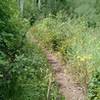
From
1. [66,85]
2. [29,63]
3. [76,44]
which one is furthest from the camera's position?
[76,44]

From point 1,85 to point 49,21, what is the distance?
8.13m

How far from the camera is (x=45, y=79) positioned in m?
6.54

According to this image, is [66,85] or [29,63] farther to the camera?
[66,85]

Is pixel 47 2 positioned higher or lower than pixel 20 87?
higher

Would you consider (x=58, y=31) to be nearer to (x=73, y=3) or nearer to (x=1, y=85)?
(x=1, y=85)

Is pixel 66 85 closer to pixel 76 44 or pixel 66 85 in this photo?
pixel 66 85

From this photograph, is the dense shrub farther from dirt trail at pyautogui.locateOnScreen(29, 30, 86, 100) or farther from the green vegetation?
dirt trail at pyautogui.locateOnScreen(29, 30, 86, 100)

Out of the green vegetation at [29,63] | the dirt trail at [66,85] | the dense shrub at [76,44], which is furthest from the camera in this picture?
the dense shrub at [76,44]

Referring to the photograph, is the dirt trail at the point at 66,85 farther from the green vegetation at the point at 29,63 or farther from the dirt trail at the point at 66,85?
the green vegetation at the point at 29,63

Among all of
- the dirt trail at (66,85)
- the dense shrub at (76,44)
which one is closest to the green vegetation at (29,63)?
the dense shrub at (76,44)

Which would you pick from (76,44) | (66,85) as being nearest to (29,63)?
(66,85)

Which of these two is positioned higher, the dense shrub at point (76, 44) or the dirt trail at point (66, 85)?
the dense shrub at point (76, 44)

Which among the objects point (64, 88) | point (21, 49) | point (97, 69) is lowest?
point (64, 88)

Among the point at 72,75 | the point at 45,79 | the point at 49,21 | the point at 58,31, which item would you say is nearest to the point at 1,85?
the point at 45,79
